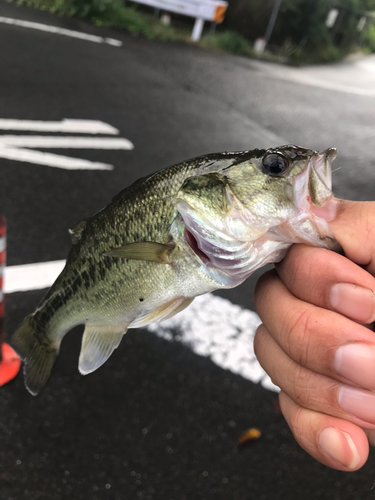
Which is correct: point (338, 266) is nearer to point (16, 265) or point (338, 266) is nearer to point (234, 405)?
point (234, 405)

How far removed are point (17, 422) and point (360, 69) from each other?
713 inches

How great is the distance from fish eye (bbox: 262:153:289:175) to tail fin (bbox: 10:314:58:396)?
101 centimetres

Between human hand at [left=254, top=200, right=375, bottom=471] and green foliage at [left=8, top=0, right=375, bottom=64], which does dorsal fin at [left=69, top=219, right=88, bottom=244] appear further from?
green foliage at [left=8, top=0, right=375, bottom=64]

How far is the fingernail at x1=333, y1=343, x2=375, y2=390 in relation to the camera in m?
0.98

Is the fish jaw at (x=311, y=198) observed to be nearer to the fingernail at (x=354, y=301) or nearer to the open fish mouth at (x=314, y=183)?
the open fish mouth at (x=314, y=183)

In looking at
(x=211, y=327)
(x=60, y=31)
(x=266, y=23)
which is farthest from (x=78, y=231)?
(x=266, y=23)

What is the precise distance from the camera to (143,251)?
3.57 feet

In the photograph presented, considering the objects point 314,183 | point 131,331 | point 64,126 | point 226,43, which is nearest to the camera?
point 314,183

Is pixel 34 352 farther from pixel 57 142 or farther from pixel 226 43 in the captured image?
pixel 226 43

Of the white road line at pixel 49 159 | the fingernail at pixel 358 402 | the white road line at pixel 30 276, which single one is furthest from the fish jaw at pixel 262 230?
the white road line at pixel 49 159

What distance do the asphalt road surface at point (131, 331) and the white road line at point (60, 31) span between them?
0.33 m

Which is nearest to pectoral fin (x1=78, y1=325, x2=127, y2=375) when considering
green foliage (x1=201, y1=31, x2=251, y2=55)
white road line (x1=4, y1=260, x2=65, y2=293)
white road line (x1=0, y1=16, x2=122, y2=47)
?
white road line (x1=4, y1=260, x2=65, y2=293)

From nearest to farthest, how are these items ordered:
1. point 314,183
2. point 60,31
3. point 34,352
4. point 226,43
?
1. point 314,183
2. point 34,352
3. point 60,31
4. point 226,43

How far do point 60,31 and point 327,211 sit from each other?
10.2m
